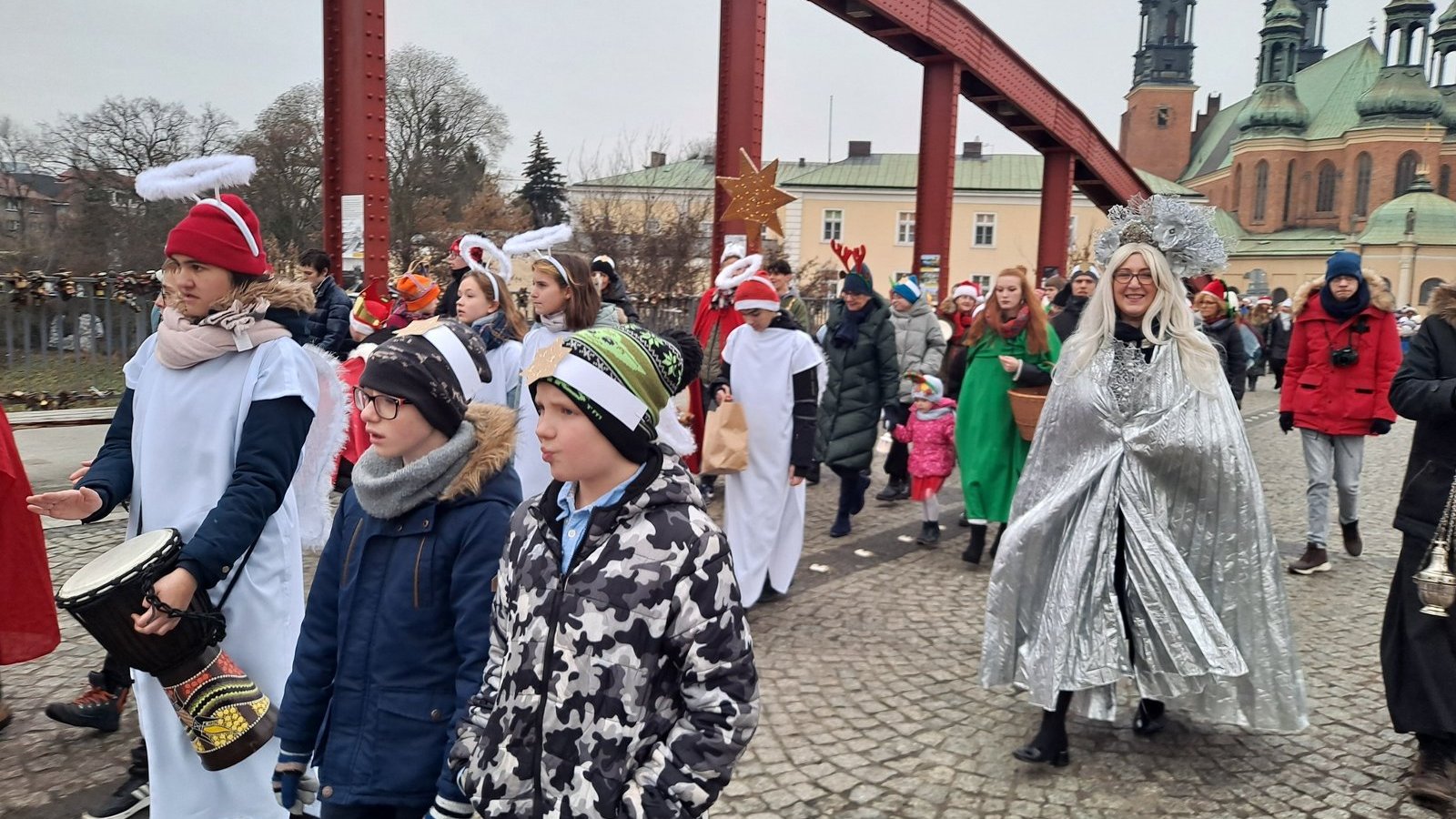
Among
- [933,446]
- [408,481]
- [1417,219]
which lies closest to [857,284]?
[933,446]

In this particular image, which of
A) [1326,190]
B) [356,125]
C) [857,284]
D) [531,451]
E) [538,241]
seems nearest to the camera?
[531,451]

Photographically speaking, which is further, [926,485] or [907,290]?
[907,290]

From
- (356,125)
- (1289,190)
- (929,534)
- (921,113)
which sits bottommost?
(929,534)

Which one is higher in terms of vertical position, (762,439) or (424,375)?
(424,375)

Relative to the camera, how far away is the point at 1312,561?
22.2 ft

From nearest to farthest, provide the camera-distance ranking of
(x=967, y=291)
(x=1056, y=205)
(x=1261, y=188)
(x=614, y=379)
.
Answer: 1. (x=614, y=379)
2. (x=967, y=291)
3. (x=1056, y=205)
4. (x=1261, y=188)

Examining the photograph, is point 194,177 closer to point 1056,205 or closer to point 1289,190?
point 1056,205

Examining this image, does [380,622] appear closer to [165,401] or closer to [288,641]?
[288,641]

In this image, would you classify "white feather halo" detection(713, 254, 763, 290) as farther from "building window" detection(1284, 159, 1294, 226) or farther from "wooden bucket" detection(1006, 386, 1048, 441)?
"building window" detection(1284, 159, 1294, 226)

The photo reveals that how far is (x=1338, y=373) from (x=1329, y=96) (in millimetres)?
83889

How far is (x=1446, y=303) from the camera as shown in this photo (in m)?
3.74

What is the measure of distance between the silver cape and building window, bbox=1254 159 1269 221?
79741 mm

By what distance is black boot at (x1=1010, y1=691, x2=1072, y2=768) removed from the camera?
3.75 metres

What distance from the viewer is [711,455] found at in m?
5.66
